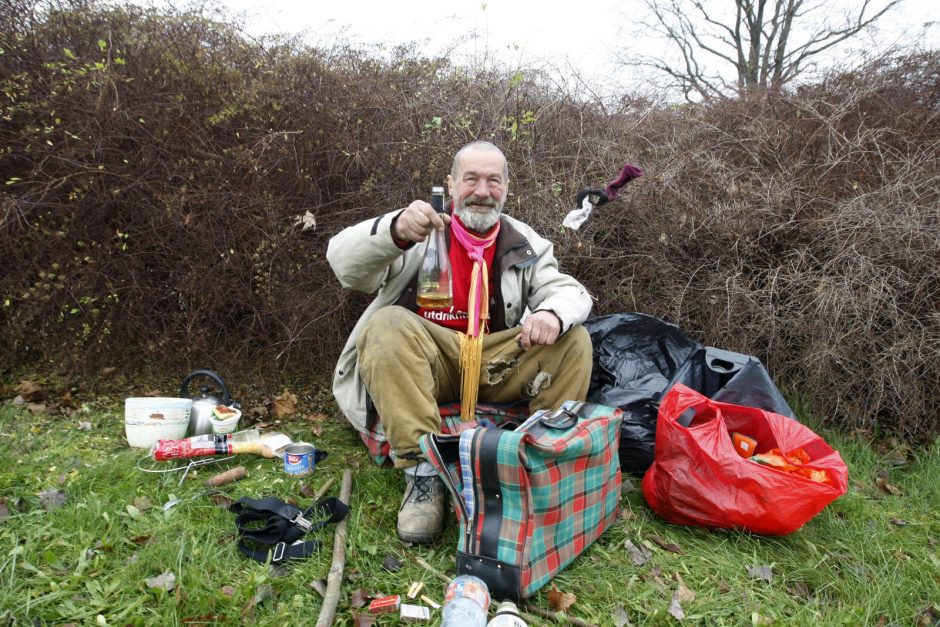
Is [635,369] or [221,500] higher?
[635,369]

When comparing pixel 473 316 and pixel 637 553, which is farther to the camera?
pixel 473 316

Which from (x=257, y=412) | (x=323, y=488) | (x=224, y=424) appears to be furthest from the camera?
(x=257, y=412)

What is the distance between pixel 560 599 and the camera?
1833 mm

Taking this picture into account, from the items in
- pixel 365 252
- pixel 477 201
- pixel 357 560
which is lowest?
pixel 357 560

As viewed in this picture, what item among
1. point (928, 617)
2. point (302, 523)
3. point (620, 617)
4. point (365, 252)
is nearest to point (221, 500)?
point (302, 523)

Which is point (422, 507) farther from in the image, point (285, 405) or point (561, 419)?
point (285, 405)

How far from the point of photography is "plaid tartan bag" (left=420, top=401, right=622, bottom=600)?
178 centimetres

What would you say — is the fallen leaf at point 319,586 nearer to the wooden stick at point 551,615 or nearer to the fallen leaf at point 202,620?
the fallen leaf at point 202,620

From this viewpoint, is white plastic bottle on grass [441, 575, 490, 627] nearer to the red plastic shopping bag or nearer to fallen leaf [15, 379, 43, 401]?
the red plastic shopping bag

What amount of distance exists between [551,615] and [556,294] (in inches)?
53.2

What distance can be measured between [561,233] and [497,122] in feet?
3.35

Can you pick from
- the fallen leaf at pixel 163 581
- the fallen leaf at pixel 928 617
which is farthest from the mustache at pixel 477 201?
the fallen leaf at pixel 928 617

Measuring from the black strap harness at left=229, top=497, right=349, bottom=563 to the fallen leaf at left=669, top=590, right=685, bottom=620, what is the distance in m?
1.23

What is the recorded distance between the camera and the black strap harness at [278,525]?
1.99 m
